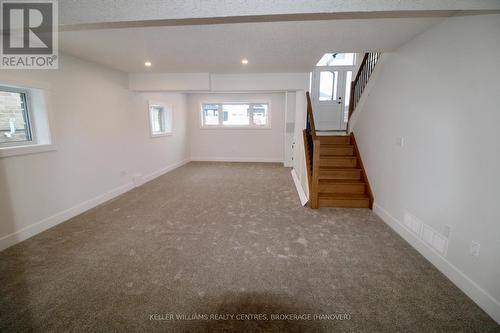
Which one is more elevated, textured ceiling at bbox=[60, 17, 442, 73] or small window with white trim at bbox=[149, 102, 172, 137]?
textured ceiling at bbox=[60, 17, 442, 73]

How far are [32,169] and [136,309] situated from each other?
232 centimetres

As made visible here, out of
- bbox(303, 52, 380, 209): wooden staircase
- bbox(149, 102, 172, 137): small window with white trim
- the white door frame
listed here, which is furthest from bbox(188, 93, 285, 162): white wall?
bbox(303, 52, 380, 209): wooden staircase

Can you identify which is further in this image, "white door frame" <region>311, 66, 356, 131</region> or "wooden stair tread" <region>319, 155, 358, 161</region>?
"white door frame" <region>311, 66, 356, 131</region>

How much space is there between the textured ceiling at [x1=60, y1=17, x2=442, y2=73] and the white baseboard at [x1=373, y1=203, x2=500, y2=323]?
2.24 meters

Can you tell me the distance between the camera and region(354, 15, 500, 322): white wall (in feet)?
5.49

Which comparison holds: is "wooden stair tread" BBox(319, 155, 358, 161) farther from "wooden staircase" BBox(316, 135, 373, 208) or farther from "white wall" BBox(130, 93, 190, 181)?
"white wall" BBox(130, 93, 190, 181)

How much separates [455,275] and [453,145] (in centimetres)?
113

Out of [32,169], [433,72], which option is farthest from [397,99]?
[32,169]

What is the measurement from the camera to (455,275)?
6.35ft

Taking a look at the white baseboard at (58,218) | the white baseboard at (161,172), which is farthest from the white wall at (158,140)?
the white baseboard at (58,218)

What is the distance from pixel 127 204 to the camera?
149 inches

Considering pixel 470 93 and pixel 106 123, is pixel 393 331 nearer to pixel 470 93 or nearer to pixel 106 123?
pixel 470 93

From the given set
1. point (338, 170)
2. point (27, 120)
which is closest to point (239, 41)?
point (338, 170)

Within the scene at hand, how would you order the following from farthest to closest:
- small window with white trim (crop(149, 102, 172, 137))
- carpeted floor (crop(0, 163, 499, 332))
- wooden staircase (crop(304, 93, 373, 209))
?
1. small window with white trim (crop(149, 102, 172, 137))
2. wooden staircase (crop(304, 93, 373, 209))
3. carpeted floor (crop(0, 163, 499, 332))
